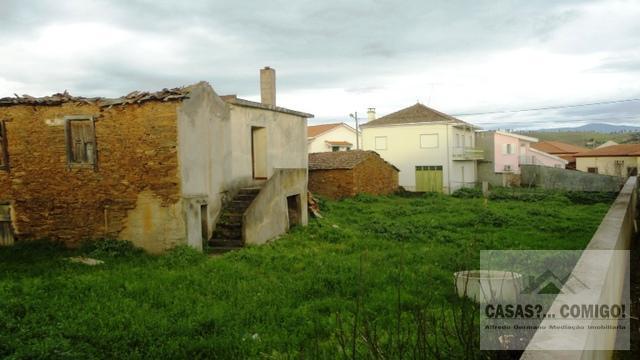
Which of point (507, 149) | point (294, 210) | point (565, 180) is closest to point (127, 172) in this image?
point (294, 210)

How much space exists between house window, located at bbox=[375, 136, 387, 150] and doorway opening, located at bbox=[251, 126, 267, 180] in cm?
2232

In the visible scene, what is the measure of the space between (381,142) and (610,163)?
26.3 m

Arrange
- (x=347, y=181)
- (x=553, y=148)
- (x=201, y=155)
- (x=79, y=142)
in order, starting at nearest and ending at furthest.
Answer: (x=79, y=142) < (x=201, y=155) < (x=347, y=181) < (x=553, y=148)

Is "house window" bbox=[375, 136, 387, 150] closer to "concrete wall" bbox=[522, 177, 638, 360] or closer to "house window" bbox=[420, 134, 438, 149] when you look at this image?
"house window" bbox=[420, 134, 438, 149]

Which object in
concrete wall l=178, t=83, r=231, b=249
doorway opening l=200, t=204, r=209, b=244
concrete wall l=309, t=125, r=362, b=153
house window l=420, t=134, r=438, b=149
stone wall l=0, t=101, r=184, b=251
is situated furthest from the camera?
concrete wall l=309, t=125, r=362, b=153

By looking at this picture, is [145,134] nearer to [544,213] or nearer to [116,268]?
[116,268]

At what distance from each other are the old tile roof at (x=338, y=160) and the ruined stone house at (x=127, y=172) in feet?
41.7

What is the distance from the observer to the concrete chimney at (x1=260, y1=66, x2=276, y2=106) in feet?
61.2

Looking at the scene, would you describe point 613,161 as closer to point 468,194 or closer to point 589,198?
point 589,198

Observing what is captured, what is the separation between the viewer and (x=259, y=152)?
54.0ft

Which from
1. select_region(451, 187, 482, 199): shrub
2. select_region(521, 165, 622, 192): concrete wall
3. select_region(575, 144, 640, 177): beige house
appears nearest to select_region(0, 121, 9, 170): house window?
select_region(451, 187, 482, 199): shrub

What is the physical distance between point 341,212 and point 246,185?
6.45 meters

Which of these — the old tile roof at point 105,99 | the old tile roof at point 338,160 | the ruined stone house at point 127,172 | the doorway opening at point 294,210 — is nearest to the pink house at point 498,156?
the old tile roof at point 338,160

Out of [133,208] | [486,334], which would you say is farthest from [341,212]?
[486,334]
